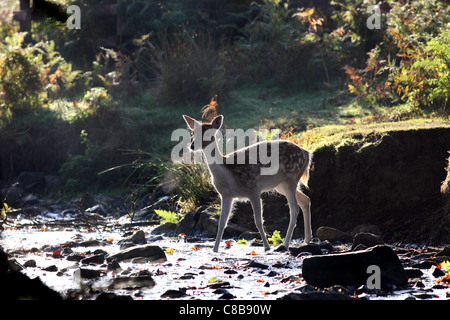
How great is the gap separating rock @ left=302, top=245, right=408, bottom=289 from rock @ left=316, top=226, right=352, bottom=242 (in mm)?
2384

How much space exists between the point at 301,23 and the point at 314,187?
8304 mm

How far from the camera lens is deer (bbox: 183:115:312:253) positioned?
8.01 meters

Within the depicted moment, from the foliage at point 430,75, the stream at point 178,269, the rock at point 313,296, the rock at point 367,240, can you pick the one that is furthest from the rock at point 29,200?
the rock at point 313,296

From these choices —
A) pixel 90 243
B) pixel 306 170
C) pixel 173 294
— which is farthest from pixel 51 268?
pixel 306 170

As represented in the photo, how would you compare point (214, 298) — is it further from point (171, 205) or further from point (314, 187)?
point (171, 205)

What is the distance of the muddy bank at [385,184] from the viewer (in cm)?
844

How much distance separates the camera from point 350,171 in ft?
30.0

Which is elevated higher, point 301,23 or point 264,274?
point 301,23

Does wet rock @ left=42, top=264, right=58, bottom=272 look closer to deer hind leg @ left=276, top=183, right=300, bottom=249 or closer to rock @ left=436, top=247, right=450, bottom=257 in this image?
deer hind leg @ left=276, top=183, right=300, bottom=249

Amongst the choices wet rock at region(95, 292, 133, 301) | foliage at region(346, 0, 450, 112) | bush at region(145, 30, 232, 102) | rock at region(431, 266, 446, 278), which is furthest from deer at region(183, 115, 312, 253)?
bush at region(145, 30, 232, 102)

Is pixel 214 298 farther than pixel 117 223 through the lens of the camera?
No

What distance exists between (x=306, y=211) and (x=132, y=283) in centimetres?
319

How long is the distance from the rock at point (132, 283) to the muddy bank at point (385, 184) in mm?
3549

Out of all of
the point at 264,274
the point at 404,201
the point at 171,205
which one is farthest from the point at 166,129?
the point at 264,274
